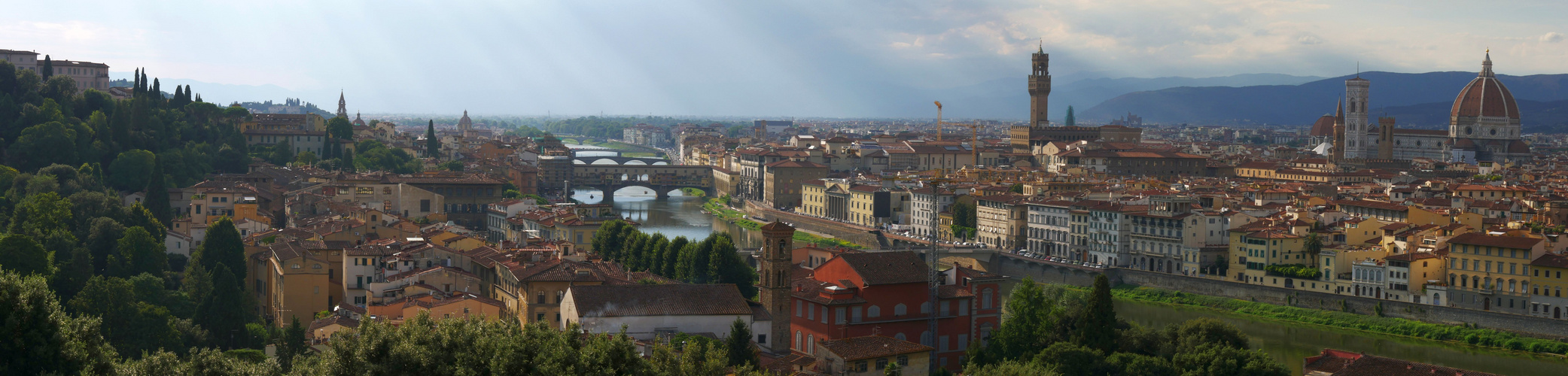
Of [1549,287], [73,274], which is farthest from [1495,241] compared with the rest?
[73,274]

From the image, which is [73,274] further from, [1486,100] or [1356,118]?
[1486,100]

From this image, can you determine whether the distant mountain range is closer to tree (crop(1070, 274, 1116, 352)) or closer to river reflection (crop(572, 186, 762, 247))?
river reflection (crop(572, 186, 762, 247))

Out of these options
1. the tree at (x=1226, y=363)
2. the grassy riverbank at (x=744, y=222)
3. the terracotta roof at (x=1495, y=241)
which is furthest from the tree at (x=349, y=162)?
the tree at (x=1226, y=363)

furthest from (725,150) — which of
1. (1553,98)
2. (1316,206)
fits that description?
(1553,98)

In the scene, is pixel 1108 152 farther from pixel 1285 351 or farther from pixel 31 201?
pixel 31 201

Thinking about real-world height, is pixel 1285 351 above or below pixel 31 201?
below

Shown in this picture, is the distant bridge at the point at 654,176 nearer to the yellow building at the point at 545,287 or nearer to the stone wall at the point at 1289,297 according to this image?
the stone wall at the point at 1289,297
